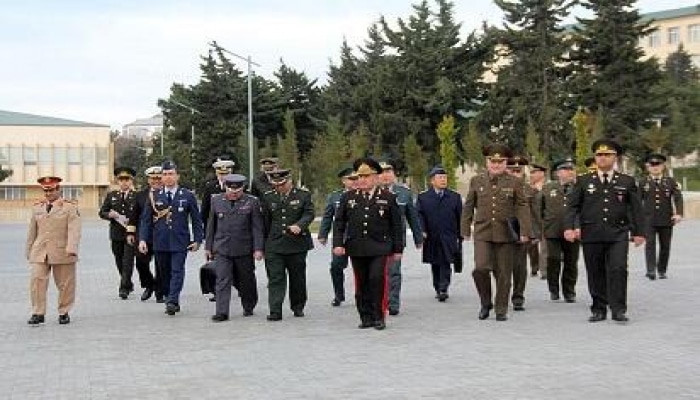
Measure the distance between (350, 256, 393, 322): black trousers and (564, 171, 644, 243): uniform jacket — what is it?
221cm

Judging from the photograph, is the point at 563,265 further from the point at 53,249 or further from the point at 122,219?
the point at 53,249

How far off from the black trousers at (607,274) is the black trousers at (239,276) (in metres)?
3.88

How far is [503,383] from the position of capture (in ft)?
25.6

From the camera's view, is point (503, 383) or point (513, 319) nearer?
point (503, 383)

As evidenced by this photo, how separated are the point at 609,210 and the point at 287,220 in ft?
12.0

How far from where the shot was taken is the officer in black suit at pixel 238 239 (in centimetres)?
1208

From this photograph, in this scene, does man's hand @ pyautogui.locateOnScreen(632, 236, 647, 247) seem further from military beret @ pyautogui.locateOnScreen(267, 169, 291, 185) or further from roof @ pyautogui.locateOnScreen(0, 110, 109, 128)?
roof @ pyautogui.locateOnScreen(0, 110, 109, 128)

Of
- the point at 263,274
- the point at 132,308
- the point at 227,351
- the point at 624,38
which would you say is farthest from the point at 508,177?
the point at 624,38

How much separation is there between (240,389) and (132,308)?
576 cm

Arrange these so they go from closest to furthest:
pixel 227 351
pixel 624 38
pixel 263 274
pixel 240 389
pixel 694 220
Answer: pixel 240 389 < pixel 227 351 < pixel 263 274 < pixel 694 220 < pixel 624 38

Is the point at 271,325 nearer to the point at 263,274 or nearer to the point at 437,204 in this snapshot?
the point at 437,204

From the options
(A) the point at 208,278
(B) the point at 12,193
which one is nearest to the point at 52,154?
(B) the point at 12,193

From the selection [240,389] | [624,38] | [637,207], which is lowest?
[240,389]

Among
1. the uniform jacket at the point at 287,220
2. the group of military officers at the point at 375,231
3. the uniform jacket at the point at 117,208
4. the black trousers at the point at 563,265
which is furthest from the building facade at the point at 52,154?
the uniform jacket at the point at 287,220
